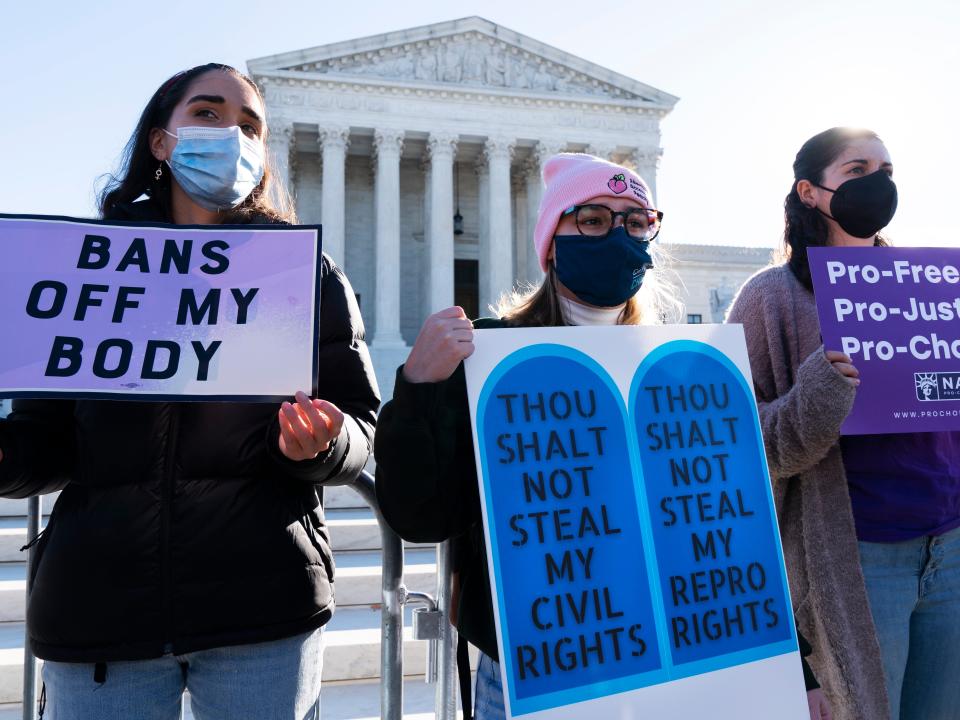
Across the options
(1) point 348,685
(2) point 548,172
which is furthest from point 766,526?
(1) point 348,685

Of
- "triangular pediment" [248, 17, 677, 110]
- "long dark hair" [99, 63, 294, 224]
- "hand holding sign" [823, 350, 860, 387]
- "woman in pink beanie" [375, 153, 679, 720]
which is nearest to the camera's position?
"woman in pink beanie" [375, 153, 679, 720]

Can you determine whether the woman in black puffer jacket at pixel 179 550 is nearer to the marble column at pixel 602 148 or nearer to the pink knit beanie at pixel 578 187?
the pink knit beanie at pixel 578 187

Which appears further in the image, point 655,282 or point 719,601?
point 655,282

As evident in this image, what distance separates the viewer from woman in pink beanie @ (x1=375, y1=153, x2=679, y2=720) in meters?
1.72

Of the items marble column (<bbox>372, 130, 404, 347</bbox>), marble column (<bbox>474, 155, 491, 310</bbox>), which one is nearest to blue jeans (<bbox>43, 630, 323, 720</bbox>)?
marble column (<bbox>372, 130, 404, 347</bbox>)

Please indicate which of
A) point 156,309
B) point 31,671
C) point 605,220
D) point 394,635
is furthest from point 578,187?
point 31,671

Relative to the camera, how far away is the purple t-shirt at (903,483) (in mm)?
2326

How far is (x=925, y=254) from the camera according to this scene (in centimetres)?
257

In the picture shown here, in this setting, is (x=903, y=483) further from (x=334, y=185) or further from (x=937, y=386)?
(x=334, y=185)

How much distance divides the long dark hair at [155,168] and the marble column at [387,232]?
90.5 feet

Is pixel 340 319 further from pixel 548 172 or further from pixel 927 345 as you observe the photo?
pixel 927 345

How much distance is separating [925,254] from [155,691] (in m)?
2.85

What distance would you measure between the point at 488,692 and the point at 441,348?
881mm

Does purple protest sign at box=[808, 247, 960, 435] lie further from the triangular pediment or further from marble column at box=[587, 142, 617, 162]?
marble column at box=[587, 142, 617, 162]
